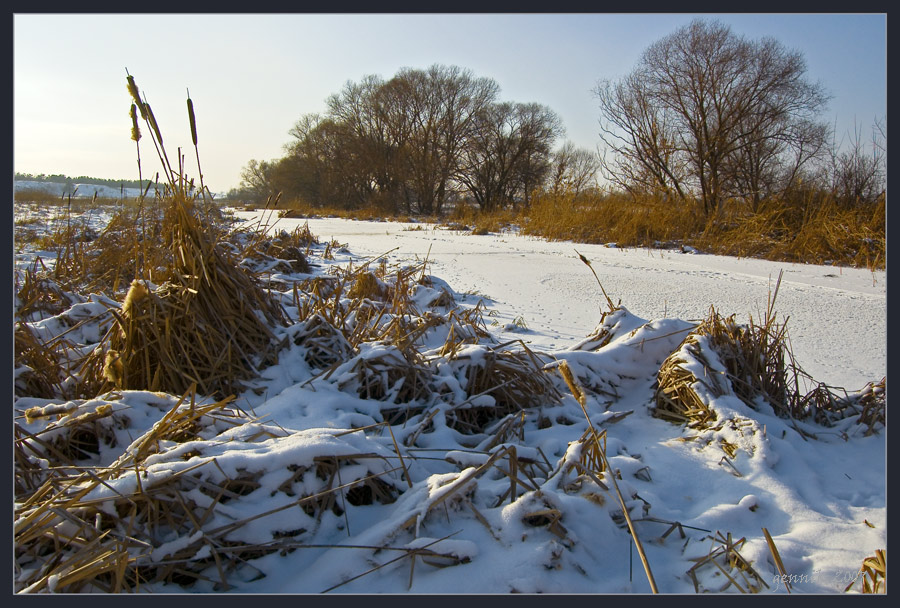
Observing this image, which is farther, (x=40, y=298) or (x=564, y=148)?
(x=564, y=148)

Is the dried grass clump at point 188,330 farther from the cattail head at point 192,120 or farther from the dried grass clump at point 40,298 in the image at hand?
the dried grass clump at point 40,298

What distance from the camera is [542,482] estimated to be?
1275mm

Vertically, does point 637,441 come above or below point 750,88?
below

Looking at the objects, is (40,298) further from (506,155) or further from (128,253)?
(506,155)

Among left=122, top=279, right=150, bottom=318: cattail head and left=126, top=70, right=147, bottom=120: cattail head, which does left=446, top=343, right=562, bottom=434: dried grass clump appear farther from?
left=126, top=70, right=147, bottom=120: cattail head

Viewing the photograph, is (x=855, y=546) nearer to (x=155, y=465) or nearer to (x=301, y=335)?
(x=155, y=465)

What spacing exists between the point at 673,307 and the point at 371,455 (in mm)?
2933

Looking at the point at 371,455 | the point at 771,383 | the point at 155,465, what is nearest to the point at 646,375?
the point at 771,383

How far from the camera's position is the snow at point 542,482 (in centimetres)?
102

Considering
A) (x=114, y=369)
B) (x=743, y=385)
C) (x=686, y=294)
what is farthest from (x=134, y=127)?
(x=686, y=294)

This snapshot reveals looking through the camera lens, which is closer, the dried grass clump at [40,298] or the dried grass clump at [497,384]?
the dried grass clump at [497,384]

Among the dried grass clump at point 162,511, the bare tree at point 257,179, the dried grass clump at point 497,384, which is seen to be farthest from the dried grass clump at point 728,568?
the bare tree at point 257,179

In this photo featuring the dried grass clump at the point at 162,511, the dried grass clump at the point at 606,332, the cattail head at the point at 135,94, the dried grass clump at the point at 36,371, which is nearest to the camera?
the dried grass clump at the point at 162,511

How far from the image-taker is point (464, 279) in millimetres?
5121
